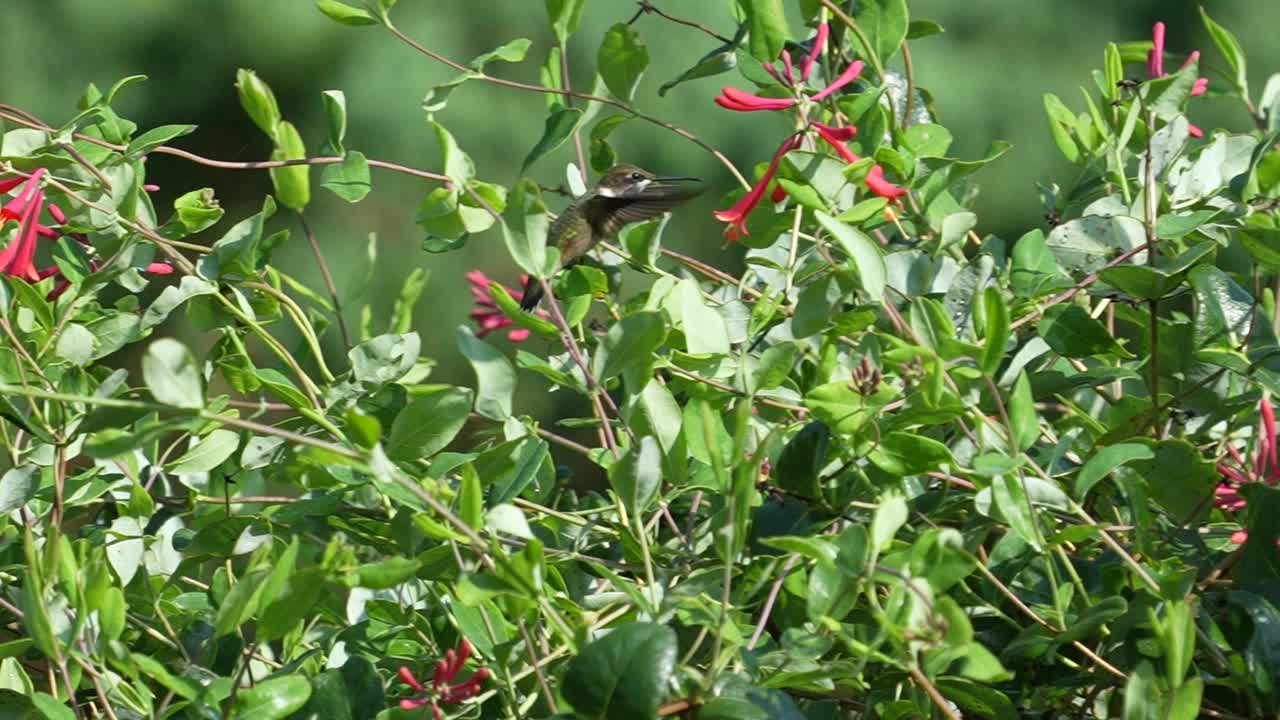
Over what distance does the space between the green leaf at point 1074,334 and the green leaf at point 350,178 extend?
0.35 meters

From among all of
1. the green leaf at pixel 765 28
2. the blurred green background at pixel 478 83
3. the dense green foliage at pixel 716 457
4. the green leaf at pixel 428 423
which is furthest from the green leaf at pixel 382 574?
the blurred green background at pixel 478 83

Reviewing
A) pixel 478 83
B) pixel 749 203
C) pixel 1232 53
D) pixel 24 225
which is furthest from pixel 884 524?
pixel 478 83

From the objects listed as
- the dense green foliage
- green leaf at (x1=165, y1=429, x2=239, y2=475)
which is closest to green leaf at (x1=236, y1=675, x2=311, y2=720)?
the dense green foliage

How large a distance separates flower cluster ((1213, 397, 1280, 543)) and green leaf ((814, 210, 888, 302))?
17 cm

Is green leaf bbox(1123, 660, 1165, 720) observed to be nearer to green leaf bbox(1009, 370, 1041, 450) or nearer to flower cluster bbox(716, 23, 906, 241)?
green leaf bbox(1009, 370, 1041, 450)

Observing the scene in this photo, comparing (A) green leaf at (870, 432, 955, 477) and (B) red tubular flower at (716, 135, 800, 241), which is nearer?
(A) green leaf at (870, 432, 955, 477)

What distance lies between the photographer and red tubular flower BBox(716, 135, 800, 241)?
733mm

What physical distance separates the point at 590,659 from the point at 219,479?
0.38 m

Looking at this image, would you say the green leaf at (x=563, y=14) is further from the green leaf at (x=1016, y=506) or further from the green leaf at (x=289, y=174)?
the green leaf at (x=1016, y=506)

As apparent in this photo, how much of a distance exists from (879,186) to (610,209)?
0.56 m

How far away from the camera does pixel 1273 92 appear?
0.96 m

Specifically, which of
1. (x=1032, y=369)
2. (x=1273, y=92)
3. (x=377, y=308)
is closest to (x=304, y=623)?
(x=1032, y=369)

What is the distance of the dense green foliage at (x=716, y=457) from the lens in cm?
53

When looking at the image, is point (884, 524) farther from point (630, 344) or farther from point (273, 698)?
point (273, 698)
